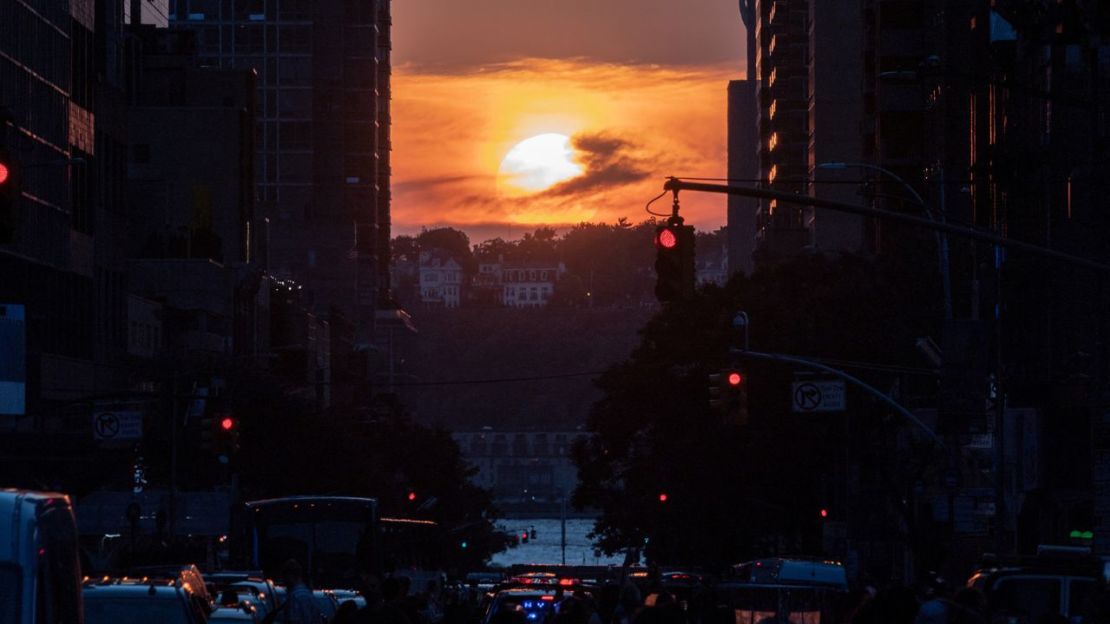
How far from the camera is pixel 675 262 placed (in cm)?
2673

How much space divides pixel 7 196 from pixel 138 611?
522cm

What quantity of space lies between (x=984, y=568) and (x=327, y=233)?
139033 mm

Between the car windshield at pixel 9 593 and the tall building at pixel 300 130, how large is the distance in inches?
5573

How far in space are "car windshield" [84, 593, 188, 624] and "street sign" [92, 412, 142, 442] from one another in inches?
1667

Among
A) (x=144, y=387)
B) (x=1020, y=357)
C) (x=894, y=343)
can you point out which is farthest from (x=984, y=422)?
(x=144, y=387)

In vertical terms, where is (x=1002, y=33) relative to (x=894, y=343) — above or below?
above

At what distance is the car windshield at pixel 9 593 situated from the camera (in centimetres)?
1267

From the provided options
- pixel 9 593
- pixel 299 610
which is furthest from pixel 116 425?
pixel 9 593

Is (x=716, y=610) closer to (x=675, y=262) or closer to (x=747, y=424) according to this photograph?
(x=675, y=262)

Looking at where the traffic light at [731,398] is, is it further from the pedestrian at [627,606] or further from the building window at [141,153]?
the building window at [141,153]

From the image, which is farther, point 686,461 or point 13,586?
Answer: point 686,461

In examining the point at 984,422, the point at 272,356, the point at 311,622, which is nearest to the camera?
the point at 311,622

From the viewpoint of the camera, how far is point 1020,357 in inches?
2219

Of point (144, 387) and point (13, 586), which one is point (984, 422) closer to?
point (13, 586)
